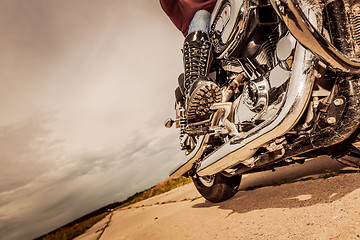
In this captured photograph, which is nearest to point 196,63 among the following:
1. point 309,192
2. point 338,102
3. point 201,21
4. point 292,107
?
point 201,21

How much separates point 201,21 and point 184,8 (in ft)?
0.77

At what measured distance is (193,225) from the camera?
1.52 metres

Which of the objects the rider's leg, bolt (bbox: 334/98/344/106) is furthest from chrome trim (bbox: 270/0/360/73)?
the rider's leg

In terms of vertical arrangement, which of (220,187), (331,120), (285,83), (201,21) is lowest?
(220,187)

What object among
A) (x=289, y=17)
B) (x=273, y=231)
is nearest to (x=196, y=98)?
(x=289, y=17)

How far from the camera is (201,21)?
62.9 inches

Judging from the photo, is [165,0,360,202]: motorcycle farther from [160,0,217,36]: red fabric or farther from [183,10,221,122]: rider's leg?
[160,0,217,36]: red fabric

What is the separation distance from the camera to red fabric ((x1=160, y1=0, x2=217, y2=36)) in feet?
5.43

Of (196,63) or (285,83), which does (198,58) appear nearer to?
(196,63)

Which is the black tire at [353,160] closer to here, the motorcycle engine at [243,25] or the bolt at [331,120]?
the bolt at [331,120]

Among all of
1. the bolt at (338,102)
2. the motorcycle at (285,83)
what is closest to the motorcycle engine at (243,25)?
the motorcycle at (285,83)

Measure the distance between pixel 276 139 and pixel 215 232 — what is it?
0.66 meters

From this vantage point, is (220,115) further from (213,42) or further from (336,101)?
(336,101)

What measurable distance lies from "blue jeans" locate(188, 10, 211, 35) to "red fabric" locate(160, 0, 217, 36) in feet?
0.20
